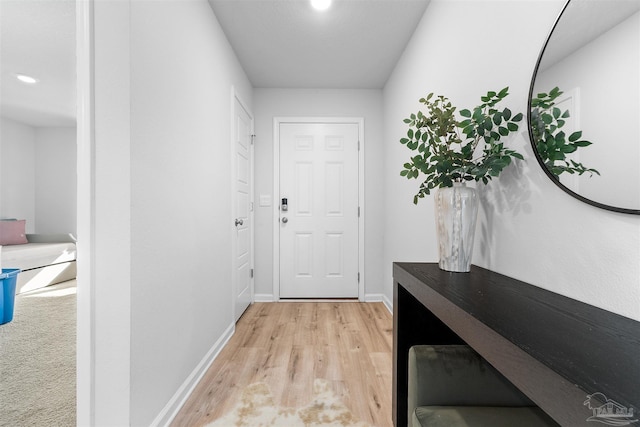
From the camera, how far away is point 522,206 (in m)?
1.12

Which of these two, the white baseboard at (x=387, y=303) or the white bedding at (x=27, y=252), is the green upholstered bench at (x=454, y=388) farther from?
the white bedding at (x=27, y=252)

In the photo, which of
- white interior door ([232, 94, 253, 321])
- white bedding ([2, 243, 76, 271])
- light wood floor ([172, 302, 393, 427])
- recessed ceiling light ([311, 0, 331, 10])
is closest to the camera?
light wood floor ([172, 302, 393, 427])

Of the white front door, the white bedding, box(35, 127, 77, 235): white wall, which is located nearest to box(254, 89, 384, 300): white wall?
the white front door

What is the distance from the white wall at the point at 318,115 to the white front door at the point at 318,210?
5.2 inches

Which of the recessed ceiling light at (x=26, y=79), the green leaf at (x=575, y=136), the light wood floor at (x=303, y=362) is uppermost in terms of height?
the recessed ceiling light at (x=26, y=79)

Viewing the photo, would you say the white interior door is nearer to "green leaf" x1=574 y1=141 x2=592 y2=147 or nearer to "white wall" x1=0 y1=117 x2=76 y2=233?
"white wall" x1=0 y1=117 x2=76 y2=233

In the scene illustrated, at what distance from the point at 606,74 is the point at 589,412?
0.84 metres

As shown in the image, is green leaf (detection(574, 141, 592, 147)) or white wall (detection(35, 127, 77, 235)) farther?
white wall (detection(35, 127, 77, 235))

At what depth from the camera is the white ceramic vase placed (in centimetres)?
116

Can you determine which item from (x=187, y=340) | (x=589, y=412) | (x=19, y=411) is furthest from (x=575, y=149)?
(x=19, y=411)

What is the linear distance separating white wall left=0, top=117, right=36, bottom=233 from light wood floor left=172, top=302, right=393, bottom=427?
1224 mm

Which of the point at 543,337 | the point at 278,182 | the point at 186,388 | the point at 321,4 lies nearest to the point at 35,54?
the point at 321,4

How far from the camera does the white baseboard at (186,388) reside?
4.54 feet

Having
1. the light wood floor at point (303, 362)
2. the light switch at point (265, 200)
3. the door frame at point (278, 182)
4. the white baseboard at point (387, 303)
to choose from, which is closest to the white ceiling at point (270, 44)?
the door frame at point (278, 182)
